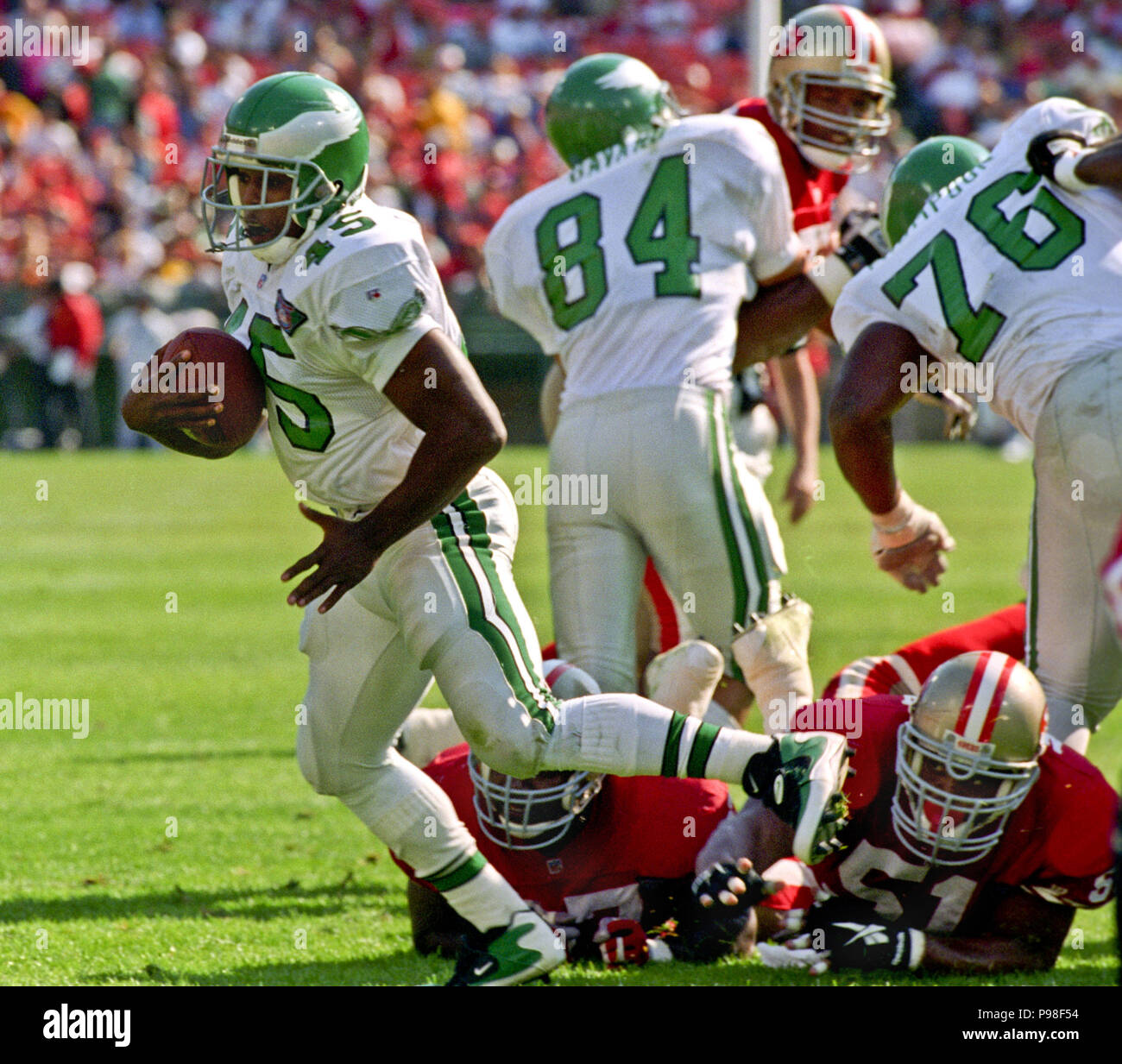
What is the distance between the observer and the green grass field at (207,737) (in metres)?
3.72

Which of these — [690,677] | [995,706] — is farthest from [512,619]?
[995,706]

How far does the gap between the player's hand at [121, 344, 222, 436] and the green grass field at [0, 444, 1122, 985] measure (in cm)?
114

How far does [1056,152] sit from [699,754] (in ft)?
5.21

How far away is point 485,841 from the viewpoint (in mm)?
3754

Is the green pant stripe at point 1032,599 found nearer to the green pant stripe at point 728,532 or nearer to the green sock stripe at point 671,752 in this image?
the green pant stripe at point 728,532

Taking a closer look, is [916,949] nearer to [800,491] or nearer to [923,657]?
[923,657]

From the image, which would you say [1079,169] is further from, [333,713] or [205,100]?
[205,100]

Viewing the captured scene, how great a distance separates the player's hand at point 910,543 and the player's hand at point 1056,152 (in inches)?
33.5

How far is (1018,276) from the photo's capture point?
376cm

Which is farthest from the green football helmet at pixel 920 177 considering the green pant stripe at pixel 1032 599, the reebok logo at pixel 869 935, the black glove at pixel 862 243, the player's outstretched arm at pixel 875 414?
the reebok logo at pixel 869 935

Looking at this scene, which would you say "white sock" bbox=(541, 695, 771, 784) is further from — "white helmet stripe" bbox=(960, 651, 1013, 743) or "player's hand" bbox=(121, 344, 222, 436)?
"player's hand" bbox=(121, 344, 222, 436)

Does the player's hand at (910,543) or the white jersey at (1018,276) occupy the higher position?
the white jersey at (1018,276)

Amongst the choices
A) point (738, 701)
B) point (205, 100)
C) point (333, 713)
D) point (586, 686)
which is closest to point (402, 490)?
point (333, 713)
